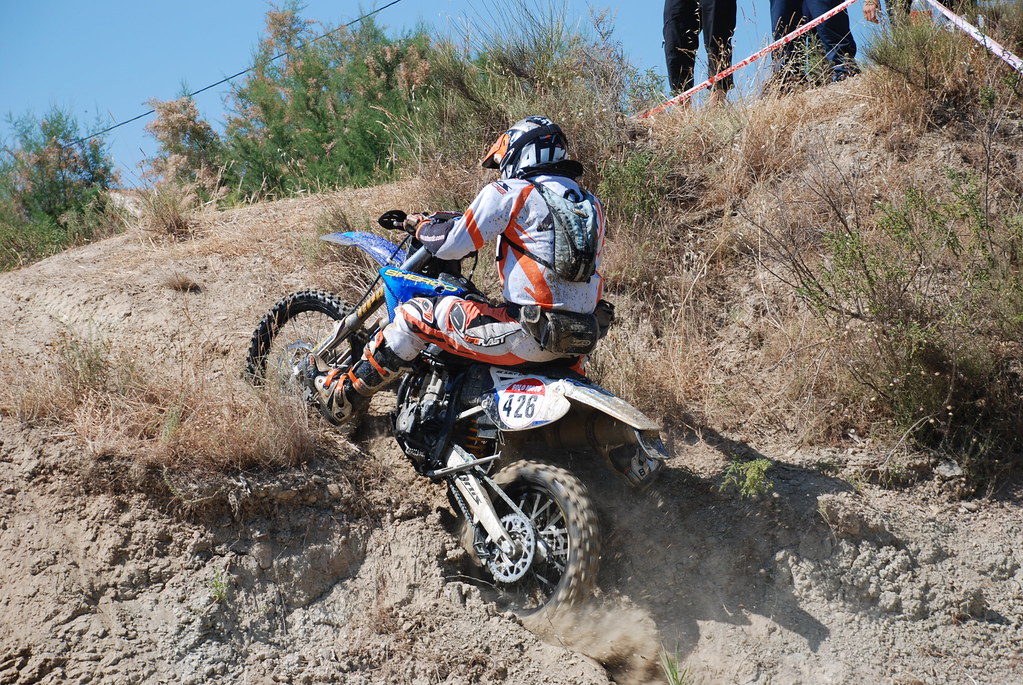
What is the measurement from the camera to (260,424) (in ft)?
18.0

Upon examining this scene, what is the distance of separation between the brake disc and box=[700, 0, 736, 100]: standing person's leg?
5.72 meters

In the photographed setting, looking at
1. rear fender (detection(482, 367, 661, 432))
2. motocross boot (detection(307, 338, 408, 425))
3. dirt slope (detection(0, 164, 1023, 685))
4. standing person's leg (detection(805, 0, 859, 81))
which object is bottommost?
dirt slope (detection(0, 164, 1023, 685))

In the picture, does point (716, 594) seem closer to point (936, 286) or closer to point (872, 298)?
point (872, 298)

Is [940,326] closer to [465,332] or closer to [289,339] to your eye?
[465,332]

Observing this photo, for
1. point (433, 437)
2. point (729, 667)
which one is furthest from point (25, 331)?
point (729, 667)

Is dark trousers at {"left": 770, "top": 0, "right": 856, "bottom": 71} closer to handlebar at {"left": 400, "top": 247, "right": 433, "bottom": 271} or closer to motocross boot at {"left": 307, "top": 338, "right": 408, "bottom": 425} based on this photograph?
handlebar at {"left": 400, "top": 247, "right": 433, "bottom": 271}

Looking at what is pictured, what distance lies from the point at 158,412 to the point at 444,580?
198 centimetres

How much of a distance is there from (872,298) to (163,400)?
4.28 meters

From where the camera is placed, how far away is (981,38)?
7.75 metres

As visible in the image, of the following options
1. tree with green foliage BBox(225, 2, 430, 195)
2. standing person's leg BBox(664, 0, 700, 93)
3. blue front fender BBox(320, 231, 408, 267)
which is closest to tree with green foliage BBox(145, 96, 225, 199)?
tree with green foliage BBox(225, 2, 430, 195)

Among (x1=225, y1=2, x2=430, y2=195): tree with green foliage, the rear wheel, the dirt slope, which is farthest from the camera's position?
(x1=225, y1=2, x2=430, y2=195): tree with green foliage

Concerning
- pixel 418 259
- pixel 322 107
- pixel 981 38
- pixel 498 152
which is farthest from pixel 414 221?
pixel 322 107

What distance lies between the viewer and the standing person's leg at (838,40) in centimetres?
902

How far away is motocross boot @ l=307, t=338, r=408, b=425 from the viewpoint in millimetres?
5609
